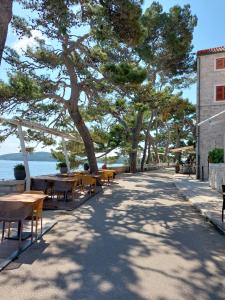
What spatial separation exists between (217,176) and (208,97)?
8.69 meters

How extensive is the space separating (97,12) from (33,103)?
7.63 meters

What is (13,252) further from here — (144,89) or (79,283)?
(144,89)

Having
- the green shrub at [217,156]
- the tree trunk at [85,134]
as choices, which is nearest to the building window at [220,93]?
the green shrub at [217,156]

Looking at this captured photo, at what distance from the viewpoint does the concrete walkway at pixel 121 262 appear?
4445 millimetres

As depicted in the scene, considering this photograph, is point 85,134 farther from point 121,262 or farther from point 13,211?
point 121,262

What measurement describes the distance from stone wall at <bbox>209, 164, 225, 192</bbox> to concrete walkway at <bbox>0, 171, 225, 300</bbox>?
267 inches

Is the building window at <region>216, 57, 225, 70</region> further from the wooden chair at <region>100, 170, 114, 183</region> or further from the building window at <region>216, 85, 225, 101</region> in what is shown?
the wooden chair at <region>100, 170, 114, 183</region>

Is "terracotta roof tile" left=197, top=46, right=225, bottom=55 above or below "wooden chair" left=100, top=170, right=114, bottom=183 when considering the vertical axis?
above

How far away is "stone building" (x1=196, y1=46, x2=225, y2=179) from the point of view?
23.6 metres

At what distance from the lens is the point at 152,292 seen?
14.6ft

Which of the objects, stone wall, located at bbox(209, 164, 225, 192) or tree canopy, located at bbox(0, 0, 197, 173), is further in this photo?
stone wall, located at bbox(209, 164, 225, 192)

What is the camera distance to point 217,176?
16875 millimetres

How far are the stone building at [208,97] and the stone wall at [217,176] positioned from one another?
5.48 m

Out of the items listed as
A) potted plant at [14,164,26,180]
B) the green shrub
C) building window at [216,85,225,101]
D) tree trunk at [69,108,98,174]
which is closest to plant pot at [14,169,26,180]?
potted plant at [14,164,26,180]
